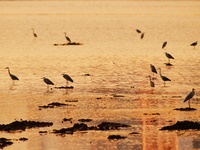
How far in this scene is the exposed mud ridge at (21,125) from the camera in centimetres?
2437

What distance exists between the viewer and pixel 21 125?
2483 centimetres

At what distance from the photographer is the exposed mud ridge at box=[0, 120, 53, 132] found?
24.4 meters

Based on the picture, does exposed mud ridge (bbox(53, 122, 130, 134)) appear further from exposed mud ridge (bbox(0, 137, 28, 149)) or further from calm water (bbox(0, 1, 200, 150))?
exposed mud ridge (bbox(0, 137, 28, 149))

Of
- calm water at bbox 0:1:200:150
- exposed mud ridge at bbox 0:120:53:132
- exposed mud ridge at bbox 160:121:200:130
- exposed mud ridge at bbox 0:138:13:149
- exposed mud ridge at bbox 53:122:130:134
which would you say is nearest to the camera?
exposed mud ridge at bbox 0:138:13:149

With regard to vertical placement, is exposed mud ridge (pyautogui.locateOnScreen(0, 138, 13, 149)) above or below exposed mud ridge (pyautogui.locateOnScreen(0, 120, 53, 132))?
below

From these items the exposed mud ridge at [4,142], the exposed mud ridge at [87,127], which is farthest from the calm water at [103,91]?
the exposed mud ridge at [87,127]

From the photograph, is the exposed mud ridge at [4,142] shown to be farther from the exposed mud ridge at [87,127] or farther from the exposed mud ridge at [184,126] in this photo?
the exposed mud ridge at [184,126]

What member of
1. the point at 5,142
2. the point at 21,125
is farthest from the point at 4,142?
the point at 21,125

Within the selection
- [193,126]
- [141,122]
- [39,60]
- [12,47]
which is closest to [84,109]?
[141,122]

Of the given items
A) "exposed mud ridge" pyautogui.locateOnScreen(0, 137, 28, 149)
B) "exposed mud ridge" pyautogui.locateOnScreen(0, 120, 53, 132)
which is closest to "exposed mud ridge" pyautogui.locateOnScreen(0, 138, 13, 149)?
"exposed mud ridge" pyautogui.locateOnScreen(0, 137, 28, 149)

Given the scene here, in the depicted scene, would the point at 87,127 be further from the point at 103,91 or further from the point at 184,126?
the point at 103,91

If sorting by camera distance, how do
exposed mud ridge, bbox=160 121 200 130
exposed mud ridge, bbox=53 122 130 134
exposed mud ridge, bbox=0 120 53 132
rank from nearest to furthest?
exposed mud ridge, bbox=53 122 130 134, exposed mud ridge, bbox=160 121 200 130, exposed mud ridge, bbox=0 120 53 132

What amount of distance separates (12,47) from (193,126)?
3891cm

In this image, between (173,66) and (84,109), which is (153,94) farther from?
(173,66)
